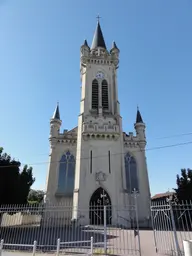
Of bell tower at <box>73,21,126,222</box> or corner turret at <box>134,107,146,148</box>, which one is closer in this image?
bell tower at <box>73,21,126,222</box>

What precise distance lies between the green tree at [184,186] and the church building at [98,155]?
162 inches

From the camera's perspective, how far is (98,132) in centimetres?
2684

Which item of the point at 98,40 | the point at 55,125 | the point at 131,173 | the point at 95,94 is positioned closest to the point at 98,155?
the point at 131,173

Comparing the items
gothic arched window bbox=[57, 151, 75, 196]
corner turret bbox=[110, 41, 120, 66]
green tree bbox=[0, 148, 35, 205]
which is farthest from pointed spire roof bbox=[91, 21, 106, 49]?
green tree bbox=[0, 148, 35, 205]

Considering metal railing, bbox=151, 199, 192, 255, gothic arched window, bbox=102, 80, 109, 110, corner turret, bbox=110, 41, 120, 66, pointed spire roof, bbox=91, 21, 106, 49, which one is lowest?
metal railing, bbox=151, 199, 192, 255

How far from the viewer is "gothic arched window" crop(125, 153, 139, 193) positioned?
88.8 feet

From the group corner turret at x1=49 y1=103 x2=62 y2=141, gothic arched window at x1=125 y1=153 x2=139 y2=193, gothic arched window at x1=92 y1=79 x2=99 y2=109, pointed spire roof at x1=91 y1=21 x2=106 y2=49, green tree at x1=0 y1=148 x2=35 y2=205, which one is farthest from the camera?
pointed spire roof at x1=91 y1=21 x2=106 y2=49

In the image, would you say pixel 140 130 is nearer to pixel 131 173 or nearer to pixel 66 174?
pixel 131 173

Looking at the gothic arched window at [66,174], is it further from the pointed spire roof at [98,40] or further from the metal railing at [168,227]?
the pointed spire roof at [98,40]

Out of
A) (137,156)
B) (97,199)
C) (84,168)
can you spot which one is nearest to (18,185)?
(84,168)

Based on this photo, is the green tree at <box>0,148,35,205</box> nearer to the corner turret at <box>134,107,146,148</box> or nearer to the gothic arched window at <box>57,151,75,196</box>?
the gothic arched window at <box>57,151,75,196</box>

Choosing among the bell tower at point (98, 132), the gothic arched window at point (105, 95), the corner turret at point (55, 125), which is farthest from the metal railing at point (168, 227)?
the gothic arched window at point (105, 95)

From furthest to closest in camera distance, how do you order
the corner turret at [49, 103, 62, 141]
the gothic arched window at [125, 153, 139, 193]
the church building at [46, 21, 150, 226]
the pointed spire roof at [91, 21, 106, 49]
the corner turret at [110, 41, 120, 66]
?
the pointed spire roof at [91, 21, 106, 49]
the corner turret at [110, 41, 120, 66]
the corner turret at [49, 103, 62, 141]
the gothic arched window at [125, 153, 139, 193]
the church building at [46, 21, 150, 226]

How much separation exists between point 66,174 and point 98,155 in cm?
→ 552
